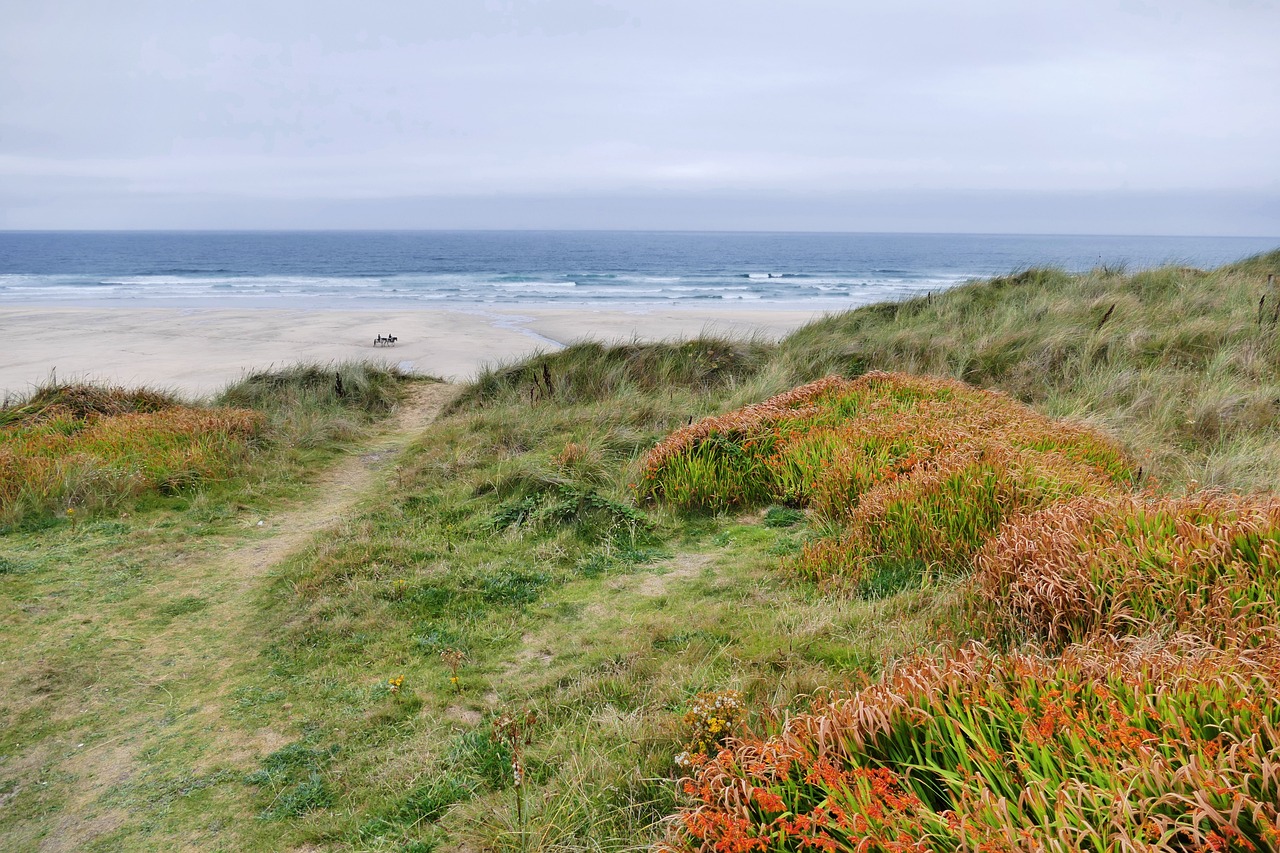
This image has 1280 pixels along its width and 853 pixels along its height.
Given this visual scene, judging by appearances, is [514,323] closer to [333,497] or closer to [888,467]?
[333,497]

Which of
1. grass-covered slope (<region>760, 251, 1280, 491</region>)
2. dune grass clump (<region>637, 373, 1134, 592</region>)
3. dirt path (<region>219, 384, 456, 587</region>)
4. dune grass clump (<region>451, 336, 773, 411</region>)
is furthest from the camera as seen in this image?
dune grass clump (<region>451, 336, 773, 411</region>)

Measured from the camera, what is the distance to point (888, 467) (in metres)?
6.18

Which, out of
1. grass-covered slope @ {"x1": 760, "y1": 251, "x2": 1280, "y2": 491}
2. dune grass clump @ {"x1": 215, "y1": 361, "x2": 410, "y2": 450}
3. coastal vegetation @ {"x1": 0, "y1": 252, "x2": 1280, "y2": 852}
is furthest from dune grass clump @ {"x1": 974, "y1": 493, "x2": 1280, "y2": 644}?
dune grass clump @ {"x1": 215, "y1": 361, "x2": 410, "y2": 450}

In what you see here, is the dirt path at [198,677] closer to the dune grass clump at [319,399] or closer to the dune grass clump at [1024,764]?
the dune grass clump at [319,399]

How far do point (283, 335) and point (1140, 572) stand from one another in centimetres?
2793

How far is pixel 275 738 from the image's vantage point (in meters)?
4.09

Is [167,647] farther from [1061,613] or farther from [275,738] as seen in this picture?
[1061,613]

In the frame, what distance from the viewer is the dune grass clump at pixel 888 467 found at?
5.14 metres

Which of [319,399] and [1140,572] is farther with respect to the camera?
[319,399]

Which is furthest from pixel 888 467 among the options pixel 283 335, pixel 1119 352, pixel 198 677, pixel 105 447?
pixel 283 335

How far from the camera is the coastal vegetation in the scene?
2.48 metres

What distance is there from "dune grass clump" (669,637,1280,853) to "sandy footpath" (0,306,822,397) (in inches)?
481

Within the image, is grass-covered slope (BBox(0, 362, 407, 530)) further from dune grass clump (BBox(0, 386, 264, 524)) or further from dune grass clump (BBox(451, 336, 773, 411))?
dune grass clump (BBox(451, 336, 773, 411))

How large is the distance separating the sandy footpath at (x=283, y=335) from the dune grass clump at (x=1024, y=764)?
12.2m
